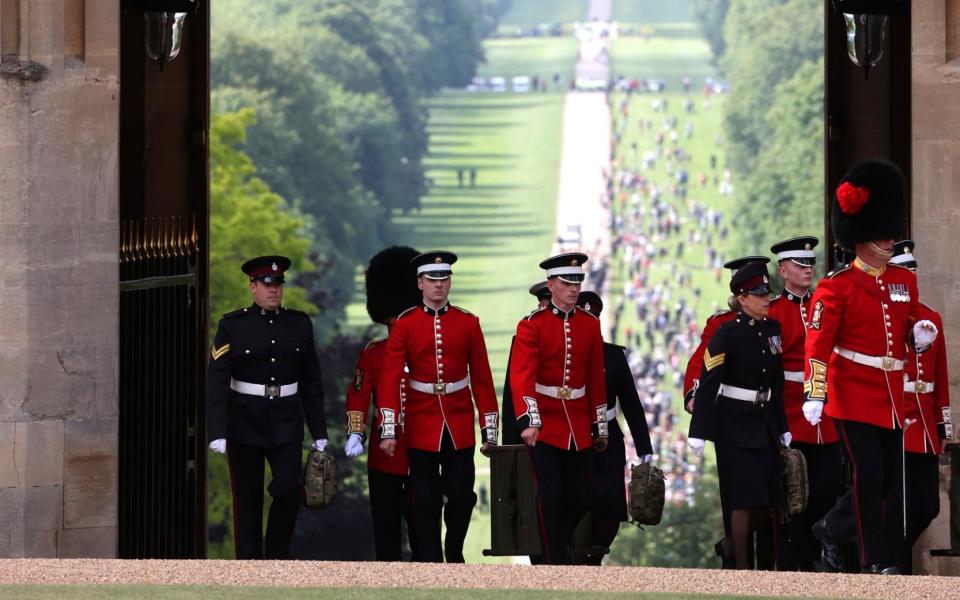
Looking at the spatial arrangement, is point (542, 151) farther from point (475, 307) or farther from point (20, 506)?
point (20, 506)

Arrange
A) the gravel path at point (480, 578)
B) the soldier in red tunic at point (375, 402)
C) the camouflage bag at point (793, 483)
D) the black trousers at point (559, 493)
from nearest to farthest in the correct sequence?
the gravel path at point (480, 578) < the camouflage bag at point (793, 483) < the black trousers at point (559, 493) < the soldier in red tunic at point (375, 402)

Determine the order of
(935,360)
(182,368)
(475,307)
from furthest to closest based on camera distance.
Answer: (475,307) < (182,368) < (935,360)

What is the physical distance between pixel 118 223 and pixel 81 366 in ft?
2.56

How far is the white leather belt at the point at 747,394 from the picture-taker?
13.1 meters

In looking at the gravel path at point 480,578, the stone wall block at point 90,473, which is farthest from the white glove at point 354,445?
the gravel path at point 480,578

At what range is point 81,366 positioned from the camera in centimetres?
1334

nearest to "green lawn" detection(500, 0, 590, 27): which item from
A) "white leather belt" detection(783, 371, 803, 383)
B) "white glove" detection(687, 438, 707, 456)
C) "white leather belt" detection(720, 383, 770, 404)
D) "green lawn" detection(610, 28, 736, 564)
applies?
"green lawn" detection(610, 28, 736, 564)

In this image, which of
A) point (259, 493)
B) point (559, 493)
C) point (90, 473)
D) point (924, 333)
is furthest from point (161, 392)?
point (924, 333)

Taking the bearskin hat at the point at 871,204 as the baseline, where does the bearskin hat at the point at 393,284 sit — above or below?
below

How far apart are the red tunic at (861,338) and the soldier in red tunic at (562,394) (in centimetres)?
179

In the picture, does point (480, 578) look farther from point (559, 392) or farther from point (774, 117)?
point (774, 117)

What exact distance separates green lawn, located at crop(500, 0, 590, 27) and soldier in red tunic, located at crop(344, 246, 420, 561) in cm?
9694

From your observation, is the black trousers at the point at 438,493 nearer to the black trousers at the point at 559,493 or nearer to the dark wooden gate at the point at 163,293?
the black trousers at the point at 559,493

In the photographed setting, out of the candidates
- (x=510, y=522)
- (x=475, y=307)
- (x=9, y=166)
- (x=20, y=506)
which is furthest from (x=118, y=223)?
(x=475, y=307)
